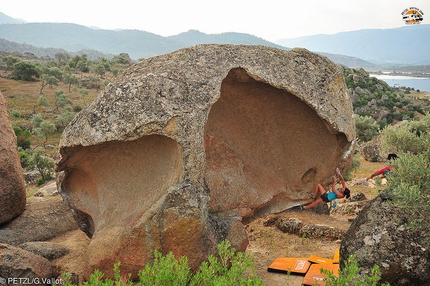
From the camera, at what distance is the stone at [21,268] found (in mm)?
6168

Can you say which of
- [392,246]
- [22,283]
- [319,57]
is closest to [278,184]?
[319,57]

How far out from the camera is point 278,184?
10.0m

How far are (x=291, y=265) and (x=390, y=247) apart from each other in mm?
2263

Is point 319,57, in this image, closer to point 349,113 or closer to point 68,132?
point 349,113

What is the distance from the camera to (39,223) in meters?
9.44

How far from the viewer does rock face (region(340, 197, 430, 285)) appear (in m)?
6.11

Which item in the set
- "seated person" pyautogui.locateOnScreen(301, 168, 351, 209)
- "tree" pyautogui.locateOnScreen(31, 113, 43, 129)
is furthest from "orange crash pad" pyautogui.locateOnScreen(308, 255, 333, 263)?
"tree" pyautogui.locateOnScreen(31, 113, 43, 129)

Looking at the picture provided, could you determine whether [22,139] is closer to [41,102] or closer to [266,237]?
[41,102]

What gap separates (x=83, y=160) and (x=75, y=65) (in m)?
79.7

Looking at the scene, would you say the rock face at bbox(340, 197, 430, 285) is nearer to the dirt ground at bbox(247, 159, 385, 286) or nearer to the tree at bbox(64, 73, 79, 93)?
the dirt ground at bbox(247, 159, 385, 286)

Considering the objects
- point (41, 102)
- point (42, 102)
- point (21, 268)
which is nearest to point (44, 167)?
point (21, 268)

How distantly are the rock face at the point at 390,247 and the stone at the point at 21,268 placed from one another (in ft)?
16.4

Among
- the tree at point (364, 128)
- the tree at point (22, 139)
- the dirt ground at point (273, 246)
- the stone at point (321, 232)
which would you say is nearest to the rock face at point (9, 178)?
the dirt ground at point (273, 246)

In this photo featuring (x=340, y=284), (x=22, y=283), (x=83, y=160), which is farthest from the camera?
(x=83, y=160)
